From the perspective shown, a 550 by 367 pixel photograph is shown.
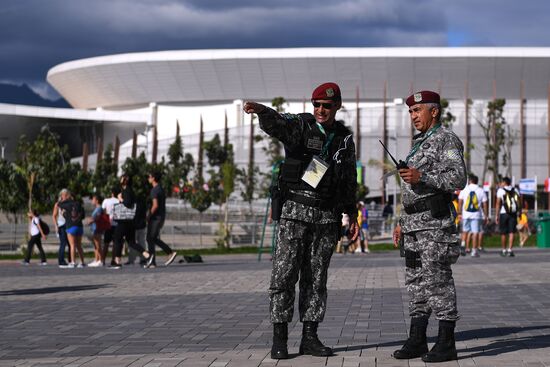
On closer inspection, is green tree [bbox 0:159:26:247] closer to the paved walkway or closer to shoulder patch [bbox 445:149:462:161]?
the paved walkway

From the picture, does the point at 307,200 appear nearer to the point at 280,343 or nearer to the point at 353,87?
the point at 280,343

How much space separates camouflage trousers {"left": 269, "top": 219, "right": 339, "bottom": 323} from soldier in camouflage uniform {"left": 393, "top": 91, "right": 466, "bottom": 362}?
51cm

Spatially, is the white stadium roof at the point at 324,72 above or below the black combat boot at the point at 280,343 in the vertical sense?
above

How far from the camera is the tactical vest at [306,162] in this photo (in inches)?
257

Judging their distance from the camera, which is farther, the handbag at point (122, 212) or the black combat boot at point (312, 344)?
the handbag at point (122, 212)

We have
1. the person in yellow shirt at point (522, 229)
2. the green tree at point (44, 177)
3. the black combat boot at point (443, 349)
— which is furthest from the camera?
the green tree at point (44, 177)

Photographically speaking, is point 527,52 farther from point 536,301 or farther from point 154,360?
point 154,360

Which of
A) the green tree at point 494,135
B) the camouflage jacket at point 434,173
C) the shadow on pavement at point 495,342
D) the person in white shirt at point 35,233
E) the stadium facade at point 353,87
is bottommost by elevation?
the shadow on pavement at point 495,342

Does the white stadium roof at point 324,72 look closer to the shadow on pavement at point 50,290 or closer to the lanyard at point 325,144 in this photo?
the shadow on pavement at point 50,290

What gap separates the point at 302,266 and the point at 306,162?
0.66 metres

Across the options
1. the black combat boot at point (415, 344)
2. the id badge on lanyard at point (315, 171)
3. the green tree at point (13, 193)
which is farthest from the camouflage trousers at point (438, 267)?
the green tree at point (13, 193)

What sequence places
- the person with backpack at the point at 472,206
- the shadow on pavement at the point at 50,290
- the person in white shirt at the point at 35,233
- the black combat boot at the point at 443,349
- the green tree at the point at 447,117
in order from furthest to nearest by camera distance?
the green tree at the point at 447,117 < the person in white shirt at the point at 35,233 < the person with backpack at the point at 472,206 < the shadow on pavement at the point at 50,290 < the black combat boot at the point at 443,349

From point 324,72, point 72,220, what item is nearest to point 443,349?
point 72,220

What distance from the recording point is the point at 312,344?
6.49 m
